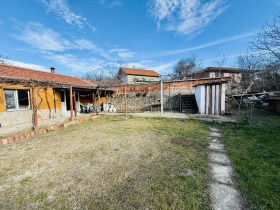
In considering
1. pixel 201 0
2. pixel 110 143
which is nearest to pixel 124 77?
pixel 201 0

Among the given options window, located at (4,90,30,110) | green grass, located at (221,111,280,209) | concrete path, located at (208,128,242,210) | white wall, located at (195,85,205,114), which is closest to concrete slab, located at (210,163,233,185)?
concrete path, located at (208,128,242,210)

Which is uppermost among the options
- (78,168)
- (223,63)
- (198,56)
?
(198,56)

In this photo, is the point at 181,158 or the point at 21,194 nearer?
the point at 21,194

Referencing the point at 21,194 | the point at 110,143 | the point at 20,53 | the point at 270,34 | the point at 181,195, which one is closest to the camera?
the point at 181,195

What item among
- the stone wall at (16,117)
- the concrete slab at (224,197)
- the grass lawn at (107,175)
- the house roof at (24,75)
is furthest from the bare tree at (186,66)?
the concrete slab at (224,197)

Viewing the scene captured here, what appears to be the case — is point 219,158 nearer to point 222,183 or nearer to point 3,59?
point 222,183

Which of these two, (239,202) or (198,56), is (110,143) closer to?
(239,202)

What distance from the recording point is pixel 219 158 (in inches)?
137

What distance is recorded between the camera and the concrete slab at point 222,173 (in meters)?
2.55

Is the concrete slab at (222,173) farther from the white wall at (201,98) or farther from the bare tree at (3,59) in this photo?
the bare tree at (3,59)

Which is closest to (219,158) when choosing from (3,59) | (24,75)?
(24,75)

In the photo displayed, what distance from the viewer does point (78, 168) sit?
3.15 meters

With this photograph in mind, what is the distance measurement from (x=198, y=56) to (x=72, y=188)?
106 ft

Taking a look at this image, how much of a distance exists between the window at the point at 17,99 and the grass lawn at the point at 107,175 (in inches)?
187
